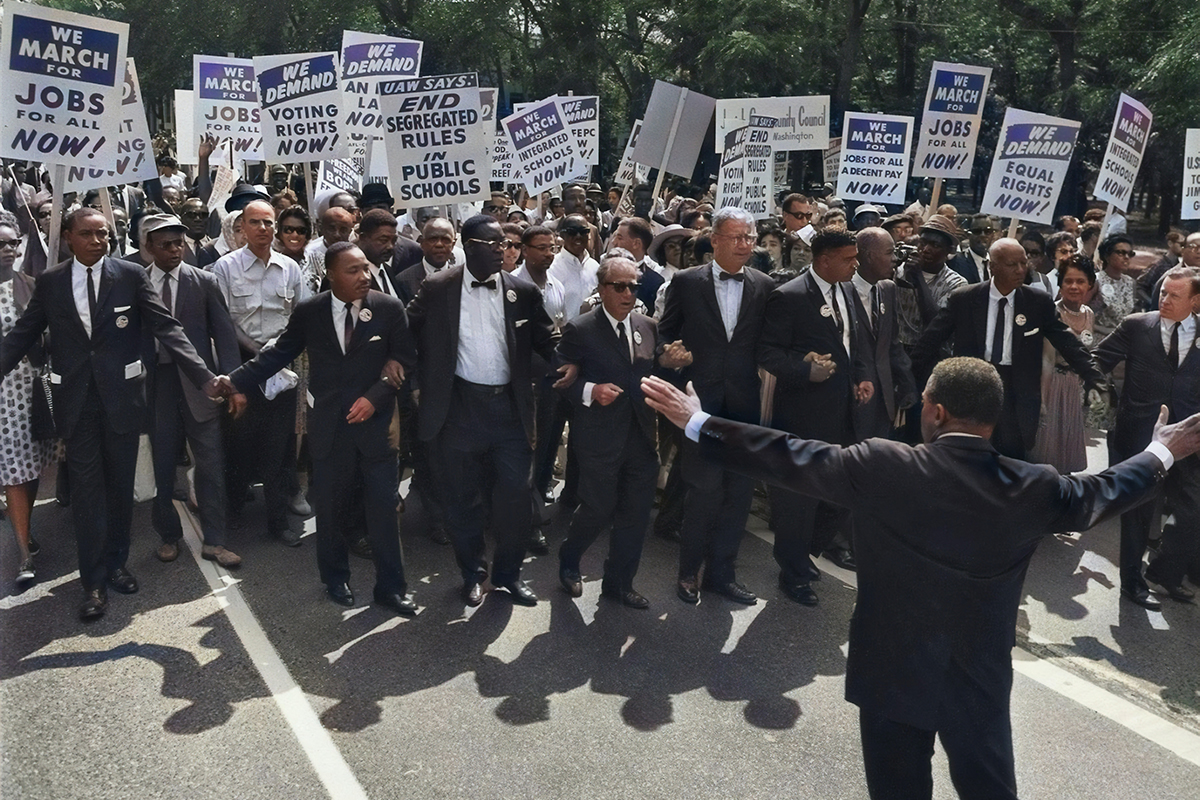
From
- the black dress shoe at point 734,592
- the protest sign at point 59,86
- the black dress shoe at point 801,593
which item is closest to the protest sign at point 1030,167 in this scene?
the black dress shoe at point 801,593

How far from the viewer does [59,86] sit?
25.2 feet

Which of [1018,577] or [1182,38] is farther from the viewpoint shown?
[1182,38]

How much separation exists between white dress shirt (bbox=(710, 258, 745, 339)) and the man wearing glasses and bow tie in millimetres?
1005

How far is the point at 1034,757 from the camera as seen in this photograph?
203 inches

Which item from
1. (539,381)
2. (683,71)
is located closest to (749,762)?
(539,381)

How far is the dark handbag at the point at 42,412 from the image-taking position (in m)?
7.04

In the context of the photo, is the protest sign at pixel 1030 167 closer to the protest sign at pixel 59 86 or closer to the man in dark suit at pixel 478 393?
the man in dark suit at pixel 478 393

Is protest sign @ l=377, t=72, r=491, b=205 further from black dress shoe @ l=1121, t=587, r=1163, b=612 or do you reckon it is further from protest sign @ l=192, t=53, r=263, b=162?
protest sign @ l=192, t=53, r=263, b=162

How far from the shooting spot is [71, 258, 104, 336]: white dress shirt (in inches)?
257

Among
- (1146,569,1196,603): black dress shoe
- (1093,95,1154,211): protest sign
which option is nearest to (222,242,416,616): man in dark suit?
(1146,569,1196,603): black dress shoe

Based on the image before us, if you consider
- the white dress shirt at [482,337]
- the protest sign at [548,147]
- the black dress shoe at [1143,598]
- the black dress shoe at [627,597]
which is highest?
the protest sign at [548,147]

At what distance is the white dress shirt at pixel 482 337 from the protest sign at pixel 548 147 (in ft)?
18.2

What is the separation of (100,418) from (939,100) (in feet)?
31.0

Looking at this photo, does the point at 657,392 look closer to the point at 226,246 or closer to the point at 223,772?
the point at 223,772
